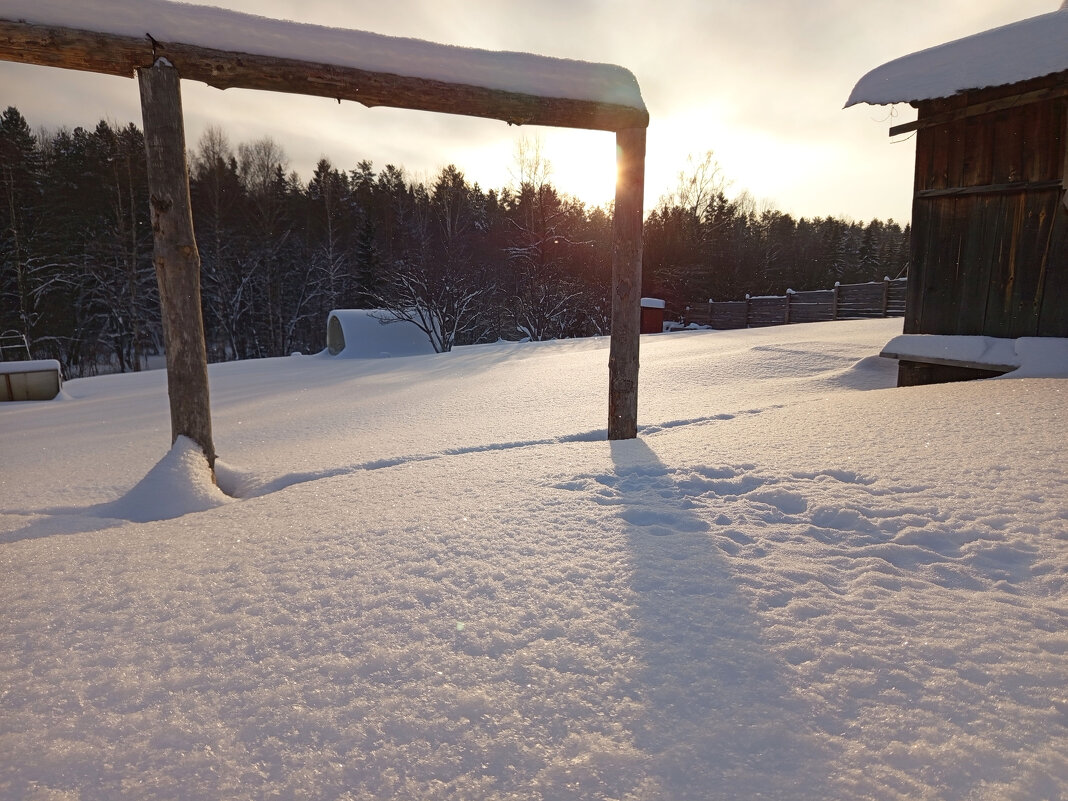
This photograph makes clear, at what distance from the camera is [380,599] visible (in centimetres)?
169

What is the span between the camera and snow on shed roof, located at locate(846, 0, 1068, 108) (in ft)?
14.2

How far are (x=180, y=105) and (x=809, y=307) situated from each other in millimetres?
20187

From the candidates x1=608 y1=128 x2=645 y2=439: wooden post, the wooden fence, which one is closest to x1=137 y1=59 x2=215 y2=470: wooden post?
x1=608 y1=128 x2=645 y2=439: wooden post

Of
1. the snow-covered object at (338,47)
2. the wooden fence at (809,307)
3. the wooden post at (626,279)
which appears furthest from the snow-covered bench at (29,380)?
the wooden fence at (809,307)

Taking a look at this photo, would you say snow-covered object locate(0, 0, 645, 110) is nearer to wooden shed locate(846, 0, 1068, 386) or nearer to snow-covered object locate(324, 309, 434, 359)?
wooden shed locate(846, 0, 1068, 386)

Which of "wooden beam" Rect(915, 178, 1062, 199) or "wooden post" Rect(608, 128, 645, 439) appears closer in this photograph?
"wooden post" Rect(608, 128, 645, 439)

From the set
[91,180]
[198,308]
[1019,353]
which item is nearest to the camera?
[198,308]

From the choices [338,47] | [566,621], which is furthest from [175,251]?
[566,621]

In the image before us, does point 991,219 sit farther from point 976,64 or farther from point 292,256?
point 292,256

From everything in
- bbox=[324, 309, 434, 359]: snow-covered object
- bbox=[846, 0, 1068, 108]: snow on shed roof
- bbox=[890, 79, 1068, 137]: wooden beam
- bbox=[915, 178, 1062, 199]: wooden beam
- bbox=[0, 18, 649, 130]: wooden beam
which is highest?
bbox=[846, 0, 1068, 108]: snow on shed roof

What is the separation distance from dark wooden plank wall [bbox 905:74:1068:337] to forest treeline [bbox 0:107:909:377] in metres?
10.7

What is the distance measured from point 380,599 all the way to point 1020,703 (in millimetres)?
1719

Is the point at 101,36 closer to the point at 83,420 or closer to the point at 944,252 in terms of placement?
the point at 83,420

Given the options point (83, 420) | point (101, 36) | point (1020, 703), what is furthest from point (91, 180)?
point (1020, 703)
